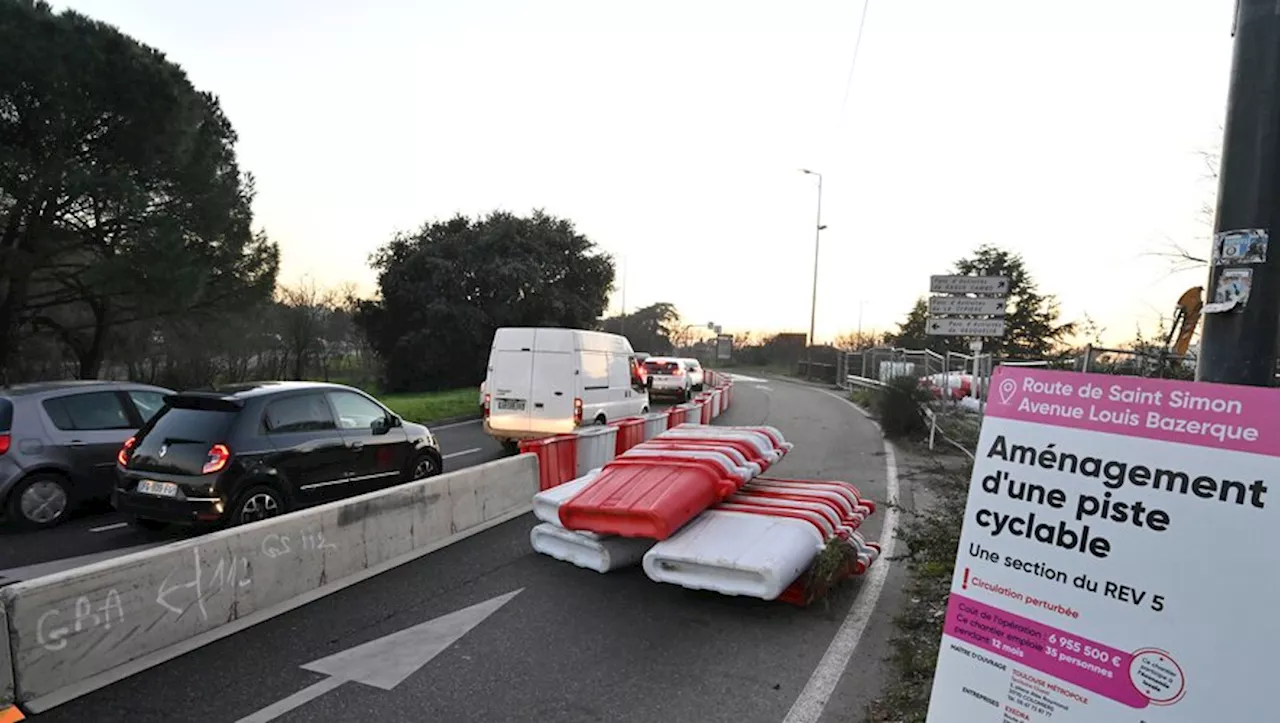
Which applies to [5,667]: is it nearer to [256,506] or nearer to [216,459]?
[216,459]

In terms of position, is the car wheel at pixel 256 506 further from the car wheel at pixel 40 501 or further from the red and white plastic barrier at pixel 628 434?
the red and white plastic barrier at pixel 628 434

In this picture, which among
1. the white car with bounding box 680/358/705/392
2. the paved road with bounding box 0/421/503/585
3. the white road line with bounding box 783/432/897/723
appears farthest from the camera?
the white car with bounding box 680/358/705/392

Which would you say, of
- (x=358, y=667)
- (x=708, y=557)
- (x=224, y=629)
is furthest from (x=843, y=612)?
(x=224, y=629)

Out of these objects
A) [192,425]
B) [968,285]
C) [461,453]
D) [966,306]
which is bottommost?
[461,453]

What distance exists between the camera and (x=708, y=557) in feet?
17.4

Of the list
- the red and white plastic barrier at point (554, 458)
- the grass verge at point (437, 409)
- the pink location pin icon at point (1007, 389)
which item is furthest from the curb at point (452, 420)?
the pink location pin icon at point (1007, 389)

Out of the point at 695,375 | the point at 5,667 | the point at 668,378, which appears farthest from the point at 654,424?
the point at 695,375

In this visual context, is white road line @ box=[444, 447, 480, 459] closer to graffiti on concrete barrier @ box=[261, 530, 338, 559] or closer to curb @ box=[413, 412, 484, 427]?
curb @ box=[413, 412, 484, 427]

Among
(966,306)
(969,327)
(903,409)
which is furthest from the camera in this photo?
(903,409)

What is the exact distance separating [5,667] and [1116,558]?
514 centimetres

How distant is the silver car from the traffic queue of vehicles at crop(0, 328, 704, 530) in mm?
11

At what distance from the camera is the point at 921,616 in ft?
17.2

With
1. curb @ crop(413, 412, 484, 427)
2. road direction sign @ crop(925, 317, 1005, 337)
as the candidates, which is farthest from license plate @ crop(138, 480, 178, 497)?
road direction sign @ crop(925, 317, 1005, 337)

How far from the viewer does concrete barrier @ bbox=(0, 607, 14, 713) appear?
372 centimetres
